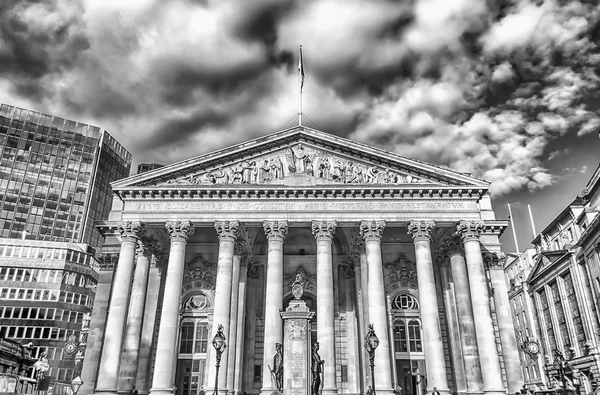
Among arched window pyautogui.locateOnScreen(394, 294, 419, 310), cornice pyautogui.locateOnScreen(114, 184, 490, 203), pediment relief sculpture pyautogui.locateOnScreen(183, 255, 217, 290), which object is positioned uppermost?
cornice pyautogui.locateOnScreen(114, 184, 490, 203)

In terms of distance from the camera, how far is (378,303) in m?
31.2

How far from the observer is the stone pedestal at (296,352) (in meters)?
24.8

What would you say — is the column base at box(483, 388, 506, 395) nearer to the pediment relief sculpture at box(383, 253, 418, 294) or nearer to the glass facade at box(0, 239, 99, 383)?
the pediment relief sculpture at box(383, 253, 418, 294)

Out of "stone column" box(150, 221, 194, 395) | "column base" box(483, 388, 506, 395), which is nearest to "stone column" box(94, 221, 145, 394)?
"stone column" box(150, 221, 194, 395)

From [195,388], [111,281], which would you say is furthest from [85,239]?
[195,388]

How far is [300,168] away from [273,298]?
9.79 meters

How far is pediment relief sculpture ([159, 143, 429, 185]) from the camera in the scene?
34531 mm

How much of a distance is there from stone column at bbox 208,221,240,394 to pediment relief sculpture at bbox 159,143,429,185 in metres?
3.71

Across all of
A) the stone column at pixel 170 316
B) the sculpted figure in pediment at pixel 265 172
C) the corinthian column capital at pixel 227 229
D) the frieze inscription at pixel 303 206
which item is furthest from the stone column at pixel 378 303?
the stone column at pixel 170 316

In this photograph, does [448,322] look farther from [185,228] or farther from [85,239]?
[85,239]

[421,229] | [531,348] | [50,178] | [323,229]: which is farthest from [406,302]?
[50,178]

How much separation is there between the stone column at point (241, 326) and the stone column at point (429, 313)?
1329cm

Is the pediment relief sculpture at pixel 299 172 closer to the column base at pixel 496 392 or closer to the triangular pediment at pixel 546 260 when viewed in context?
the column base at pixel 496 392

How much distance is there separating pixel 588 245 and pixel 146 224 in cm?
4159
